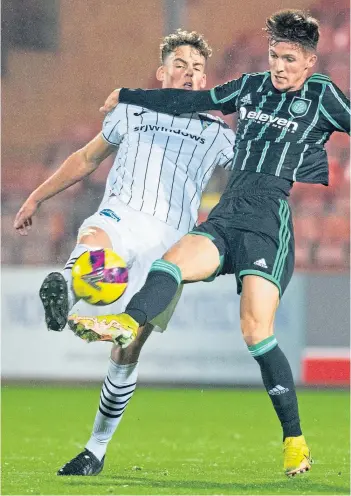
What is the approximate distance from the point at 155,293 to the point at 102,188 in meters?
6.44

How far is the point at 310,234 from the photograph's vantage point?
36.7ft

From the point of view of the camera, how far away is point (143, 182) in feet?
17.8

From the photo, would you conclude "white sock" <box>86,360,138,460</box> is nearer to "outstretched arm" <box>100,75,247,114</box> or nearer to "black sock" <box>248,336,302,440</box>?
"black sock" <box>248,336,302,440</box>

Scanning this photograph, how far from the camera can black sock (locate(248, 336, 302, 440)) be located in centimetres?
473

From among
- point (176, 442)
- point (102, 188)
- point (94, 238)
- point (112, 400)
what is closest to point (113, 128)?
point (94, 238)

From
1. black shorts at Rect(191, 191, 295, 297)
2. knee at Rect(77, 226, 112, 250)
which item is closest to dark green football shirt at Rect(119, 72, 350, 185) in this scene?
black shorts at Rect(191, 191, 295, 297)

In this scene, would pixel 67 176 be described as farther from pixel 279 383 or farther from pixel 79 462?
pixel 279 383

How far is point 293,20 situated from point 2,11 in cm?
708

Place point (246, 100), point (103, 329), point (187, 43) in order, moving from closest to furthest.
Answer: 1. point (103, 329)
2. point (246, 100)
3. point (187, 43)

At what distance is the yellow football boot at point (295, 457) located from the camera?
4.58m

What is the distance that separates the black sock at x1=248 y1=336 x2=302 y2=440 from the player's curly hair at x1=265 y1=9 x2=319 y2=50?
1304 mm

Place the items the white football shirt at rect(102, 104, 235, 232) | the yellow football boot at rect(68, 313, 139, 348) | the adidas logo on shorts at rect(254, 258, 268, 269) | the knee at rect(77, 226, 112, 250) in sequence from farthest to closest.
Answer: the white football shirt at rect(102, 104, 235, 232)
the knee at rect(77, 226, 112, 250)
the adidas logo on shorts at rect(254, 258, 268, 269)
the yellow football boot at rect(68, 313, 139, 348)

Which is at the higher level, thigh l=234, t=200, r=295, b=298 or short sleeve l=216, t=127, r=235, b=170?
short sleeve l=216, t=127, r=235, b=170

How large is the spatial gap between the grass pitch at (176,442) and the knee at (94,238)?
106cm
